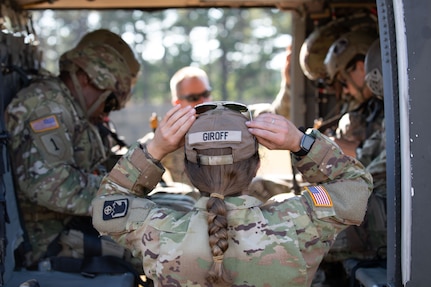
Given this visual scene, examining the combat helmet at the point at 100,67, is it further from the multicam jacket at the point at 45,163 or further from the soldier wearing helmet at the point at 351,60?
the soldier wearing helmet at the point at 351,60

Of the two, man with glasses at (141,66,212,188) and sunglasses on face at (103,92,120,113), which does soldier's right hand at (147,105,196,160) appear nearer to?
sunglasses on face at (103,92,120,113)

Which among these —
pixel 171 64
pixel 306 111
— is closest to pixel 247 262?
pixel 306 111

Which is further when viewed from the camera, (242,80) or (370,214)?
(242,80)

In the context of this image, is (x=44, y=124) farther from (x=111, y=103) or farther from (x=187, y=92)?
(x=187, y=92)

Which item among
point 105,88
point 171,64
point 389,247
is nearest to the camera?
point 389,247

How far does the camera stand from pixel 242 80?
27656 millimetres

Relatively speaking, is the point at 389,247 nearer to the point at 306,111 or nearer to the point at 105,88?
the point at 105,88

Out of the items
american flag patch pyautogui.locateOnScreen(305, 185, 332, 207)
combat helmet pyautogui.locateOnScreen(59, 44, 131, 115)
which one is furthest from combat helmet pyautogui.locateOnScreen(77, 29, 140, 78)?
american flag patch pyautogui.locateOnScreen(305, 185, 332, 207)

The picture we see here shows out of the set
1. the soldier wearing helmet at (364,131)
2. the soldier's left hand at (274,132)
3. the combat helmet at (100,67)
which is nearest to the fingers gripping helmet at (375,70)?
the soldier wearing helmet at (364,131)

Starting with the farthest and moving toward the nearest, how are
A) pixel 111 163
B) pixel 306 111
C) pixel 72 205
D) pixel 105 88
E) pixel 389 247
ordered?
pixel 306 111 → pixel 111 163 → pixel 105 88 → pixel 72 205 → pixel 389 247

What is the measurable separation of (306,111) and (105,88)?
6.12ft

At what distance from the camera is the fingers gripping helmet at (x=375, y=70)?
344 centimetres

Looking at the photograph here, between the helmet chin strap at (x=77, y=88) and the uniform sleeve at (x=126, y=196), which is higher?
A: the helmet chin strap at (x=77, y=88)

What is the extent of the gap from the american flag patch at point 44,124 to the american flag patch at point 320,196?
152cm
